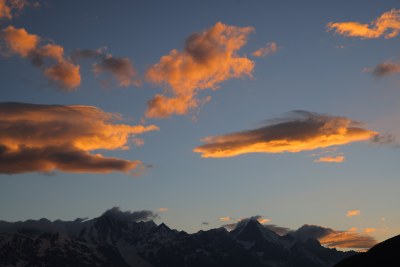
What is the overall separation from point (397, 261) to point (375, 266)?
298 inches

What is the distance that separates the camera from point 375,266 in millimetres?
188625

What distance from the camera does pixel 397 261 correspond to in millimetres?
185375

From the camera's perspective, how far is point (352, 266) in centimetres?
19875

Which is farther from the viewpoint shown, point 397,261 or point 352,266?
point 352,266

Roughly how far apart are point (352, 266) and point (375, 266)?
38.0 ft

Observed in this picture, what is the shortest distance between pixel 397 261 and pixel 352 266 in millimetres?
Result: 18280
